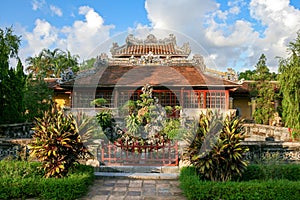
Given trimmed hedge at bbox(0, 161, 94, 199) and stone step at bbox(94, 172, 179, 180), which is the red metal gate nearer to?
stone step at bbox(94, 172, 179, 180)

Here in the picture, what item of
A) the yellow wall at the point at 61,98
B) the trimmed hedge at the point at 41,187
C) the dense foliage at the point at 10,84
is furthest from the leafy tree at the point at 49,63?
the trimmed hedge at the point at 41,187

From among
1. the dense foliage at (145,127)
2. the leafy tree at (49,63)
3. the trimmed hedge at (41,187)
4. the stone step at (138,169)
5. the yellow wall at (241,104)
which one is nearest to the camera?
the trimmed hedge at (41,187)

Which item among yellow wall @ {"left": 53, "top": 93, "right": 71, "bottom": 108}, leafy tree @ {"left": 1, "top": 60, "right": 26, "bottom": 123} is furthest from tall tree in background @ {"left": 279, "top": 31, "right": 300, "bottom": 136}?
yellow wall @ {"left": 53, "top": 93, "right": 71, "bottom": 108}

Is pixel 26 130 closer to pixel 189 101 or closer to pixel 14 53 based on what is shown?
pixel 14 53

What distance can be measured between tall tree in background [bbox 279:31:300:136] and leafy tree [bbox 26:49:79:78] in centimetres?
→ 2146

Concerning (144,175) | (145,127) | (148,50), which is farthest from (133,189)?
(148,50)

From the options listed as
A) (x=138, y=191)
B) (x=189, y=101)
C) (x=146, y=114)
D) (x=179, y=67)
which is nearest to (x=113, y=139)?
(x=146, y=114)

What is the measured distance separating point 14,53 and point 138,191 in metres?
9.54

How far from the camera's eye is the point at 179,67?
1781 centimetres

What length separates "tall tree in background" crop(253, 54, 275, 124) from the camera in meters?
14.5

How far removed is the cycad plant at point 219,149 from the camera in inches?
225

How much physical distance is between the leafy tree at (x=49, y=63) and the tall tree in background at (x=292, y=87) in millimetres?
21464

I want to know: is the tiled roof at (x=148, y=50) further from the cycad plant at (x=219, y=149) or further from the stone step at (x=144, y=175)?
the cycad plant at (x=219, y=149)

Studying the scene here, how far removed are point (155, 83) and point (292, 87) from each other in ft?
24.8
